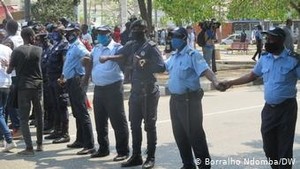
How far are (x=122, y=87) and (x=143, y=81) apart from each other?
682mm

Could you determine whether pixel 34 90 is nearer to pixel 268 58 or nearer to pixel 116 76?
pixel 116 76

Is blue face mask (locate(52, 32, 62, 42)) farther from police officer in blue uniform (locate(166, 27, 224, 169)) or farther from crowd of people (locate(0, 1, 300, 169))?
police officer in blue uniform (locate(166, 27, 224, 169))

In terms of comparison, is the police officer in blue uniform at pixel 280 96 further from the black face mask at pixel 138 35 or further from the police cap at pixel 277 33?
the black face mask at pixel 138 35

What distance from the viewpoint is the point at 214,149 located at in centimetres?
769

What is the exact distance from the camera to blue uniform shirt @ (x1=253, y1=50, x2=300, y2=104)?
5141 mm

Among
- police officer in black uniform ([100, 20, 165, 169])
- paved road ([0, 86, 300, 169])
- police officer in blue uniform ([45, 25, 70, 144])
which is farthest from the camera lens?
police officer in blue uniform ([45, 25, 70, 144])

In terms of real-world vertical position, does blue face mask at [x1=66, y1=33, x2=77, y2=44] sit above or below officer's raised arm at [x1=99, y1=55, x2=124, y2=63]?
above

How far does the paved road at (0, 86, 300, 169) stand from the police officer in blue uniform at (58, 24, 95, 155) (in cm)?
31

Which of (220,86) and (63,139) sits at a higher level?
(220,86)

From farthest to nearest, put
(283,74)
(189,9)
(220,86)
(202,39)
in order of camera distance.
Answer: (189,9) → (202,39) → (220,86) → (283,74)

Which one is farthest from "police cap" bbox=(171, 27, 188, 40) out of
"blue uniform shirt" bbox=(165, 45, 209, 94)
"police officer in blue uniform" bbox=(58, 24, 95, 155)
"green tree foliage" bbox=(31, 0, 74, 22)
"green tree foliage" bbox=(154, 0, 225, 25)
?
"green tree foliage" bbox=(31, 0, 74, 22)

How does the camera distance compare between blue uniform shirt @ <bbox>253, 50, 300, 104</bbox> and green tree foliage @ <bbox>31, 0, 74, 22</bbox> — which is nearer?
blue uniform shirt @ <bbox>253, 50, 300, 104</bbox>

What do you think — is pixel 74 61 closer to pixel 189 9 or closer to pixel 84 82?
pixel 84 82

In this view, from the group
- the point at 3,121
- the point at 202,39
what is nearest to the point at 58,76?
the point at 3,121
